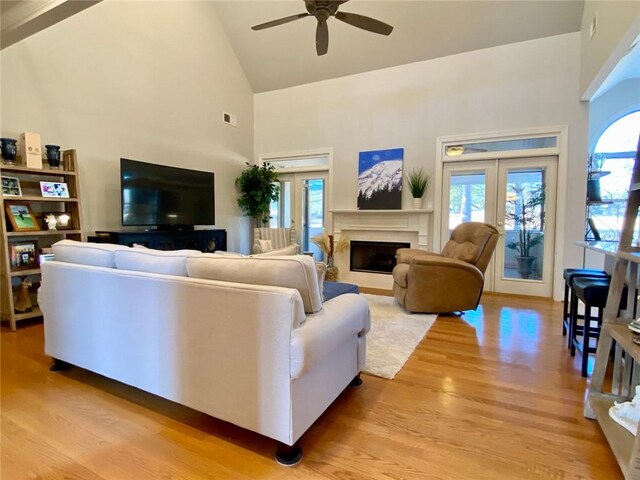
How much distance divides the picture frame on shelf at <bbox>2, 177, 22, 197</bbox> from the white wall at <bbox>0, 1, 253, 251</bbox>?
48cm

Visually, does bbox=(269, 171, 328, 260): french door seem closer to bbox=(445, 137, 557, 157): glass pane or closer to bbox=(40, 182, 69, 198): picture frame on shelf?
bbox=(445, 137, 557, 157): glass pane

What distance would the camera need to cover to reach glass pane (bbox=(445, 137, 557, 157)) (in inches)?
169

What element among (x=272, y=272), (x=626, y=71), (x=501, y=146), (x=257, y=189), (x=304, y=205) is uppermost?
(x=626, y=71)

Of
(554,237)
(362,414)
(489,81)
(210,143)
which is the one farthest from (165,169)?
(554,237)

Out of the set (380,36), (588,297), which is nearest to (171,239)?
(380,36)

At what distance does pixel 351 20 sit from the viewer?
9.89ft

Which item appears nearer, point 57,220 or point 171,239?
point 57,220

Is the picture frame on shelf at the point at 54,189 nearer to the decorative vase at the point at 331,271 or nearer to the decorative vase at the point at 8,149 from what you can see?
the decorative vase at the point at 8,149

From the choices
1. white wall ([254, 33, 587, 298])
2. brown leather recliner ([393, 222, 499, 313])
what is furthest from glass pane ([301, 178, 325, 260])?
brown leather recliner ([393, 222, 499, 313])

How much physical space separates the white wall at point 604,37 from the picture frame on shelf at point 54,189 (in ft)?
17.0

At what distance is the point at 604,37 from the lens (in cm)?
313

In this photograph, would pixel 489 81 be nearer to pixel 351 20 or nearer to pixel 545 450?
pixel 351 20

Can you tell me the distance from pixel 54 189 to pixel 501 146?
5.41 meters

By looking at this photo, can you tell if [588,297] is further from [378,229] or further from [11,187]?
[11,187]
